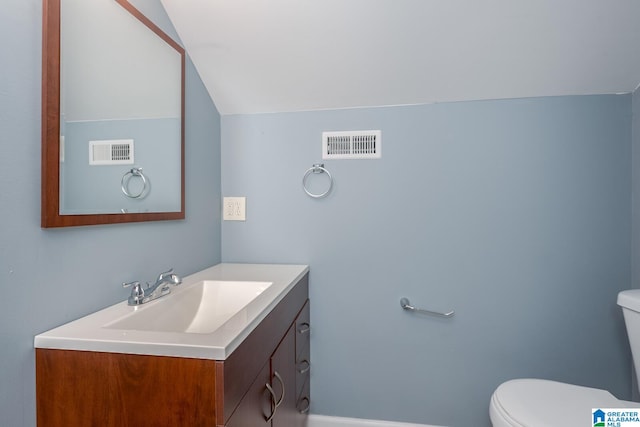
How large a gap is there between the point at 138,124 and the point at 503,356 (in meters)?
1.96

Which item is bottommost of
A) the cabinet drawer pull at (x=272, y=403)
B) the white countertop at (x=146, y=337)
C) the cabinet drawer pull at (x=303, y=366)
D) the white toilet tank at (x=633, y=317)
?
the cabinet drawer pull at (x=303, y=366)

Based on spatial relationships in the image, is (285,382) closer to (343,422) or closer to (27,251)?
(343,422)

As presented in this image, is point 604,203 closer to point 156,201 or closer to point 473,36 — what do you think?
point 473,36

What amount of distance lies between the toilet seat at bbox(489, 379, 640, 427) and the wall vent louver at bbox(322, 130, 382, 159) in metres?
1.17

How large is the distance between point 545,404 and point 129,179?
5.41ft

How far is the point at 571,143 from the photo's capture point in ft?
5.17

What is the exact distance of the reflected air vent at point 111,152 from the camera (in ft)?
3.36

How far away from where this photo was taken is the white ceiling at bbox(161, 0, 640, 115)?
135 cm

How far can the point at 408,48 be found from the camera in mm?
1490

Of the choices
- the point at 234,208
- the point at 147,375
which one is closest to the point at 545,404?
the point at 147,375

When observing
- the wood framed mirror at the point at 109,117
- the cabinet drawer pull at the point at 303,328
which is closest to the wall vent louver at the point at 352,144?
the wood framed mirror at the point at 109,117

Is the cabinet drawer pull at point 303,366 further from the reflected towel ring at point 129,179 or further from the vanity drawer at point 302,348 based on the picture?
the reflected towel ring at point 129,179

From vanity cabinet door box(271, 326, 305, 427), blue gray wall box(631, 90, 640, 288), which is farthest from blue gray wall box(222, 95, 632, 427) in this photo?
vanity cabinet door box(271, 326, 305, 427)

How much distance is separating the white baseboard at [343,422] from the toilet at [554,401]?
690 millimetres
